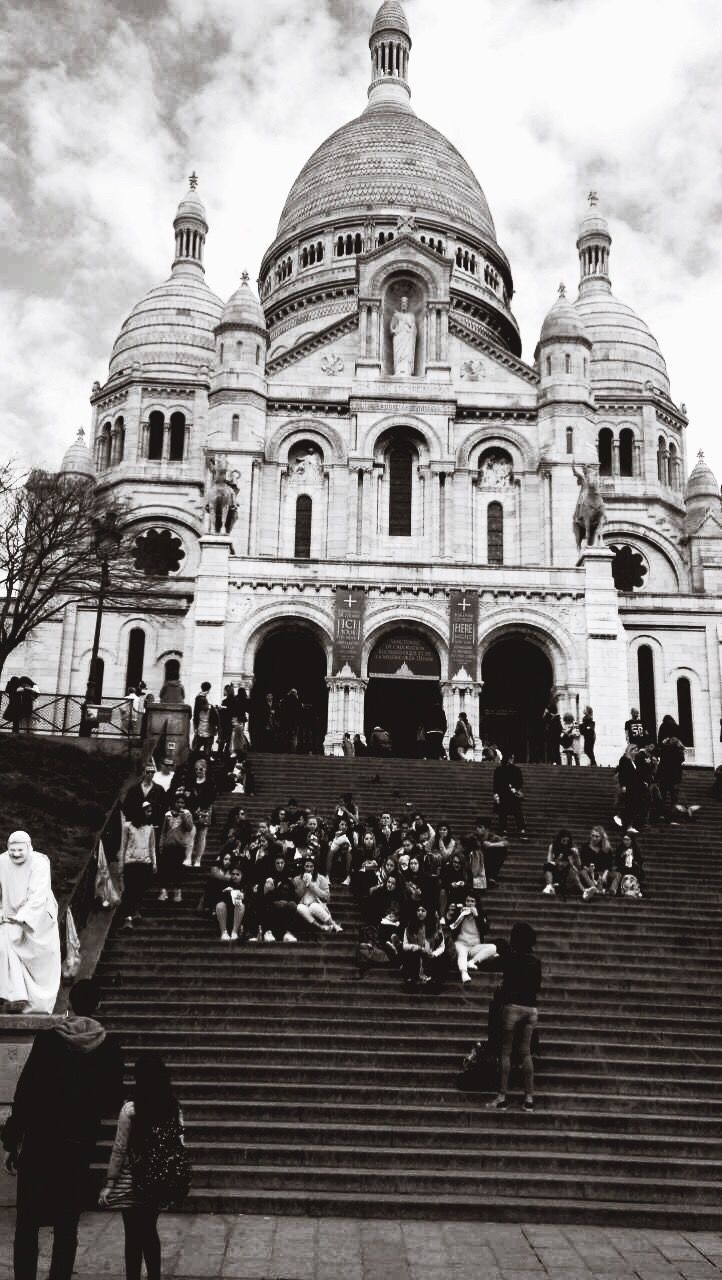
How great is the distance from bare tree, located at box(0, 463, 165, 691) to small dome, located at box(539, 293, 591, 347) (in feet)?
56.9

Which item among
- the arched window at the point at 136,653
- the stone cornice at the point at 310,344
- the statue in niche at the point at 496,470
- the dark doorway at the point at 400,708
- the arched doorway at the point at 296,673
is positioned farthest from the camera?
the stone cornice at the point at 310,344

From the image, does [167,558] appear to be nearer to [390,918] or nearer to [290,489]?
[290,489]

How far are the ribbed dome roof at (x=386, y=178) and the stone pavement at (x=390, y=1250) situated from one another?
5547cm

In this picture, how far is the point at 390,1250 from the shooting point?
9.23 metres

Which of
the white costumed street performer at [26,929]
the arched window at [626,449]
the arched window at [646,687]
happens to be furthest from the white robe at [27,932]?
the arched window at [626,449]

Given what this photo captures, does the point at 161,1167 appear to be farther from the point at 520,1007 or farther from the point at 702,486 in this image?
the point at 702,486

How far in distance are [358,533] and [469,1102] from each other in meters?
30.2

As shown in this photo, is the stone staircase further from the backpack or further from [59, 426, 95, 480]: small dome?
[59, 426, 95, 480]: small dome

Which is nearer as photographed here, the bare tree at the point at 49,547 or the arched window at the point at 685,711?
the bare tree at the point at 49,547

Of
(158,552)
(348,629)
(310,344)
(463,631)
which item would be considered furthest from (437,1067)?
(158,552)

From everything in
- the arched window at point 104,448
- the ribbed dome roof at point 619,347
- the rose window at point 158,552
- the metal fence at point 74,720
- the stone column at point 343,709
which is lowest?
the metal fence at point 74,720

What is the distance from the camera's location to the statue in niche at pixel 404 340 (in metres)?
43.8

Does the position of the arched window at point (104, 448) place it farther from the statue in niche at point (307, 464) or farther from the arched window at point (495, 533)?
the arched window at point (495, 533)

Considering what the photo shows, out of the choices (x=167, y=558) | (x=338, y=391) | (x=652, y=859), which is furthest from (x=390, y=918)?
(x=167, y=558)
